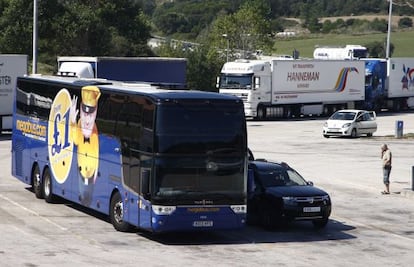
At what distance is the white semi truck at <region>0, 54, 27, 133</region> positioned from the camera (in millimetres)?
46062

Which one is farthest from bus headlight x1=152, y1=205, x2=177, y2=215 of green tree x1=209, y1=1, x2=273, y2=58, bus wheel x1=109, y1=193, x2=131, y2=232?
green tree x1=209, y1=1, x2=273, y2=58

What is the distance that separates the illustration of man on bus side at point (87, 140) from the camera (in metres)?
23.4

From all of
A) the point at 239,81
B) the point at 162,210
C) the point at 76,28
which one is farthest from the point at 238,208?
the point at 76,28

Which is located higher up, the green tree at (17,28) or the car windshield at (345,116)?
the green tree at (17,28)

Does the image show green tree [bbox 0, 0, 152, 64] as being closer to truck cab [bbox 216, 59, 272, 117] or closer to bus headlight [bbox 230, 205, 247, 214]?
truck cab [bbox 216, 59, 272, 117]

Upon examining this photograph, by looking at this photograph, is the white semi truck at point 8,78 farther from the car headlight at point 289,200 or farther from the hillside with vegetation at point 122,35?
the car headlight at point 289,200

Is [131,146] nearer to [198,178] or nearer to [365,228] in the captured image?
[198,178]

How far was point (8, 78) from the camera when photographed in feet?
152

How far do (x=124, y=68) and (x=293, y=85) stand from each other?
16.1 meters

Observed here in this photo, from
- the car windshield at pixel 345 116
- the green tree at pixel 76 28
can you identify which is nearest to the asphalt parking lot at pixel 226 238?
the car windshield at pixel 345 116

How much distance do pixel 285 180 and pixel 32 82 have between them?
8.22m

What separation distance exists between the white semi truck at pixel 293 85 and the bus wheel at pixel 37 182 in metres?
32.9

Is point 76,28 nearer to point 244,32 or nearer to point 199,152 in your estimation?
point 244,32

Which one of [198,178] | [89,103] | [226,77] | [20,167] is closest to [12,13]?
[226,77]
